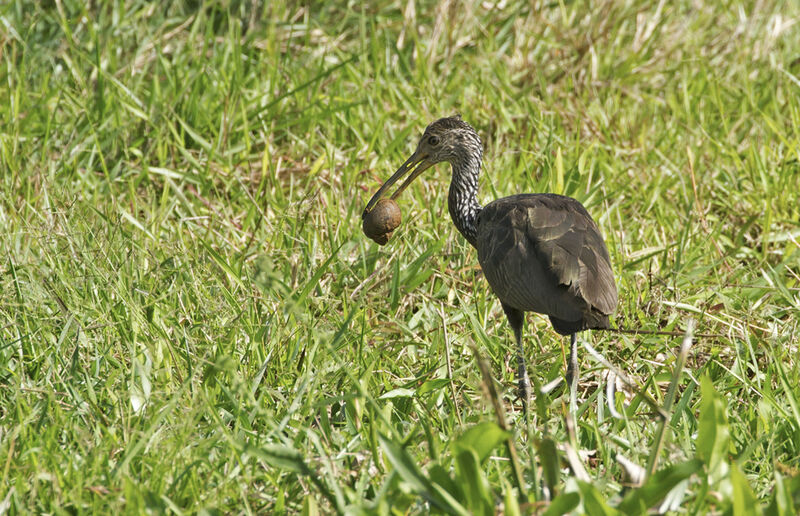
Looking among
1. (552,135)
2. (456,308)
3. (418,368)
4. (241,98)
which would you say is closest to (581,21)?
(552,135)

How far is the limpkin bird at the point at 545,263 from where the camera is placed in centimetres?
394

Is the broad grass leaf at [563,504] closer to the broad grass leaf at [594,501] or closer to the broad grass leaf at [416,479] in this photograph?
the broad grass leaf at [594,501]

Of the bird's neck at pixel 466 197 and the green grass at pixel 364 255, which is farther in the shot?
the bird's neck at pixel 466 197

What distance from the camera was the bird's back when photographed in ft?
12.9

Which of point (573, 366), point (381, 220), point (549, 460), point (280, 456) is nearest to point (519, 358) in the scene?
point (573, 366)

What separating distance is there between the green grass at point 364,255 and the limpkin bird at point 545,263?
24 cm

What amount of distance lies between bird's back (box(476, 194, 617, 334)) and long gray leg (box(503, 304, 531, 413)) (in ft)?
0.39

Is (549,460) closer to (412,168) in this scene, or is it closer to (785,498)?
(785,498)

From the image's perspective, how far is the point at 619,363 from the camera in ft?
15.0

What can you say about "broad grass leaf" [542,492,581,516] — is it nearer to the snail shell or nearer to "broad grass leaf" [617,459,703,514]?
"broad grass leaf" [617,459,703,514]

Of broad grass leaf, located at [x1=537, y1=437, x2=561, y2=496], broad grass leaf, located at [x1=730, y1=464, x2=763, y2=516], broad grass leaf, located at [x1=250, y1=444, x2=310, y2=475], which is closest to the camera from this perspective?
broad grass leaf, located at [x1=730, y1=464, x2=763, y2=516]

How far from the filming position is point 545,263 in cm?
406

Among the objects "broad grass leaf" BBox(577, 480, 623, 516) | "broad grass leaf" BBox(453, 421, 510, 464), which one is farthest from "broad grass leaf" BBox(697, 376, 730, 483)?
"broad grass leaf" BBox(453, 421, 510, 464)

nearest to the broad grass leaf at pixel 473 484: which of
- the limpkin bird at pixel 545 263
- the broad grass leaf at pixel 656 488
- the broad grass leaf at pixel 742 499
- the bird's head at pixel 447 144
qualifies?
the broad grass leaf at pixel 656 488
